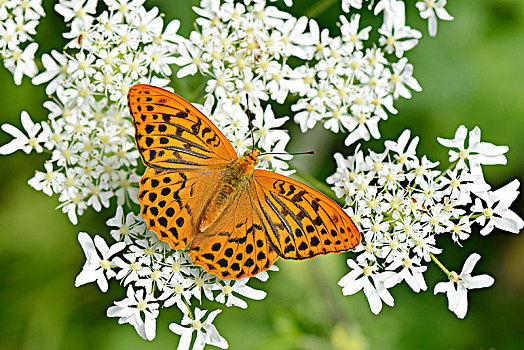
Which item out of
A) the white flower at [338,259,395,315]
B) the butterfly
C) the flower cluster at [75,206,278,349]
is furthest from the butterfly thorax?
the white flower at [338,259,395,315]

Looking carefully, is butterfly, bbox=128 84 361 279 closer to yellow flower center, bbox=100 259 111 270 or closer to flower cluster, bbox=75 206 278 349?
flower cluster, bbox=75 206 278 349

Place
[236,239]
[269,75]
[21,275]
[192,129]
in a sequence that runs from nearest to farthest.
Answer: [236,239] → [192,129] → [269,75] → [21,275]

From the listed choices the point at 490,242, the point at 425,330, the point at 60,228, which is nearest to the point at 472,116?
the point at 490,242

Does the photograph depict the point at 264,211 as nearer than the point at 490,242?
Yes

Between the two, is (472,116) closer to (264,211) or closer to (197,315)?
(264,211)

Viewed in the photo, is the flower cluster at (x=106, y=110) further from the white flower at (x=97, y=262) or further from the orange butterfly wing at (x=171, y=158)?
the orange butterfly wing at (x=171, y=158)

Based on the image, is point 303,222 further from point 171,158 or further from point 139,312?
point 139,312
